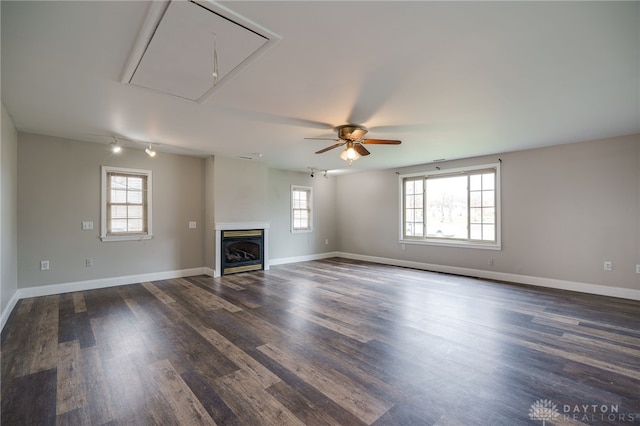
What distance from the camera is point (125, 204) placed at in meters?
5.52

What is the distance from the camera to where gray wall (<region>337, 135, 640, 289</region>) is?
4.53 m

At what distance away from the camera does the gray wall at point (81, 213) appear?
4.59 meters

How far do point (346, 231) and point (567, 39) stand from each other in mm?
7116

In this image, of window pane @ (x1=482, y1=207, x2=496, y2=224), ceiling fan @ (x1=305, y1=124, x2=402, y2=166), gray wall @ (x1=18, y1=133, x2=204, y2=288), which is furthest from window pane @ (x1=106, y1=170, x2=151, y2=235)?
window pane @ (x1=482, y1=207, x2=496, y2=224)

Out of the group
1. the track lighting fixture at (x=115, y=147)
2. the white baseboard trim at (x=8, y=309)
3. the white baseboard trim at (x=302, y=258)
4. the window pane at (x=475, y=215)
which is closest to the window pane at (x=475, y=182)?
the window pane at (x=475, y=215)

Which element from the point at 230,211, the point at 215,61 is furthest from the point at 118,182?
the point at 215,61

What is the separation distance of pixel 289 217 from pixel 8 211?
5.31 m

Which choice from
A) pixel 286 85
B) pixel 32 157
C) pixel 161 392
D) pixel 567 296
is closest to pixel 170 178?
pixel 32 157

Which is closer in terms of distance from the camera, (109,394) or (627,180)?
(109,394)

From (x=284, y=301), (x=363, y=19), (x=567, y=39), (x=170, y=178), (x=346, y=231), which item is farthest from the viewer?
(x=346, y=231)

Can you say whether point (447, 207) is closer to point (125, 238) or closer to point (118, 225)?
point (125, 238)

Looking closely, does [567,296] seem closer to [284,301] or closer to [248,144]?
[284,301]

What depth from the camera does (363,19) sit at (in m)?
1.86

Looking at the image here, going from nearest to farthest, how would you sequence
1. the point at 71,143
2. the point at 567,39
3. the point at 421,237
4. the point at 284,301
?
the point at 567,39, the point at 284,301, the point at 71,143, the point at 421,237
